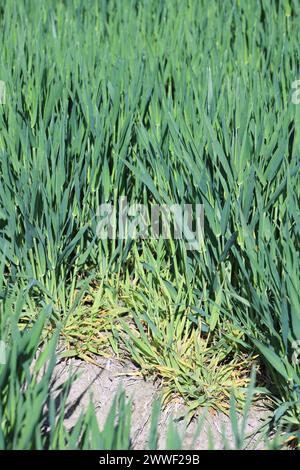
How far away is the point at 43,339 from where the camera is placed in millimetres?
1586

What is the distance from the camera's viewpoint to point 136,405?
1.48 m

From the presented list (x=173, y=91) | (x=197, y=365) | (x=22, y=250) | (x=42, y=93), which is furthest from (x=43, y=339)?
(x=173, y=91)

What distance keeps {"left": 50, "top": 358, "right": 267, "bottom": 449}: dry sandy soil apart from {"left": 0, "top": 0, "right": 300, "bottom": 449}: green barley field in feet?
0.08

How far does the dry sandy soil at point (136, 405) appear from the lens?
1.42 m

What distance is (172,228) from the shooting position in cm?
165

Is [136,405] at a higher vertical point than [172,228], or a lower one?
lower

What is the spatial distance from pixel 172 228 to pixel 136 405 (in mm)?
406

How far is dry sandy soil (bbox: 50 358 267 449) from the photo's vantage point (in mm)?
1415

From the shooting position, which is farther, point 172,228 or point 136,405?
point 172,228

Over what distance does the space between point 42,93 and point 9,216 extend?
15.4 inches

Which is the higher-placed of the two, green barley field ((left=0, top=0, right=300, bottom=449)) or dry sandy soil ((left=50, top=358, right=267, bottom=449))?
green barley field ((left=0, top=0, right=300, bottom=449))

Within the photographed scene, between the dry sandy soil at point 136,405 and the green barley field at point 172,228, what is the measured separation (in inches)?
1.0

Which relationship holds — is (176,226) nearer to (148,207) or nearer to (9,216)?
(148,207)

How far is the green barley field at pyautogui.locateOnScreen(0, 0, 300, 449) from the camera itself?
145 centimetres
